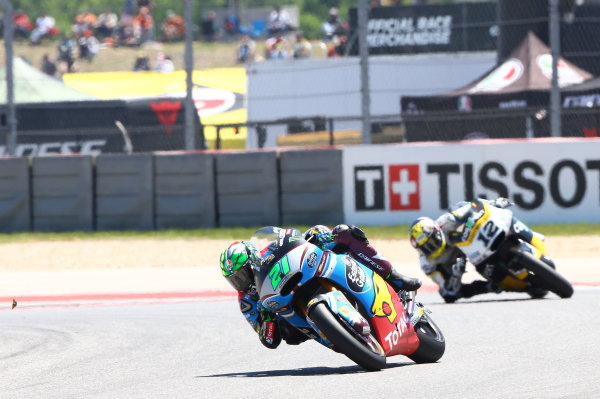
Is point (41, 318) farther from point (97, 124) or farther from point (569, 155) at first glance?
point (97, 124)

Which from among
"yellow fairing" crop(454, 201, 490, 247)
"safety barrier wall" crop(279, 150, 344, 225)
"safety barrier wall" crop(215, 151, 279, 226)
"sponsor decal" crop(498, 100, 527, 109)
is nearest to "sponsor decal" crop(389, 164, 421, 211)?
"safety barrier wall" crop(279, 150, 344, 225)

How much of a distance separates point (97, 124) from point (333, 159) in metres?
6.46

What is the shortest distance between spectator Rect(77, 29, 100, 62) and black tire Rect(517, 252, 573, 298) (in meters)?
15.3

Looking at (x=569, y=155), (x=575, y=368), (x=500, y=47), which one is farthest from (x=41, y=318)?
(x=500, y=47)

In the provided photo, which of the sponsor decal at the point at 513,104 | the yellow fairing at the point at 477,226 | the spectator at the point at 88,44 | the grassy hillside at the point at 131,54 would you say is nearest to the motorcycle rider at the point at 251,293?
the yellow fairing at the point at 477,226

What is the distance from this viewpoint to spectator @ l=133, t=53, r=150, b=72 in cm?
2419

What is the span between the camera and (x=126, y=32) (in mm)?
22688

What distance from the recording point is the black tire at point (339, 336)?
6383mm

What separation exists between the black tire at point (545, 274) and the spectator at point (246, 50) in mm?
16536

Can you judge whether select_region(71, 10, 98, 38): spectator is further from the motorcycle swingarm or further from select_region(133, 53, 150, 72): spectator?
the motorcycle swingarm

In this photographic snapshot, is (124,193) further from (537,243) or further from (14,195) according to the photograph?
(537,243)

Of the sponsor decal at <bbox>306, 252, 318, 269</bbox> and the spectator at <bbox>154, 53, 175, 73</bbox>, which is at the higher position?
the spectator at <bbox>154, 53, 175, 73</bbox>

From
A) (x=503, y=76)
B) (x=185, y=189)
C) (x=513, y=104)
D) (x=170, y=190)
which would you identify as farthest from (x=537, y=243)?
(x=503, y=76)

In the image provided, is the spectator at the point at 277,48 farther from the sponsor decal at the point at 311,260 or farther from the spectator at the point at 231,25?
the sponsor decal at the point at 311,260
